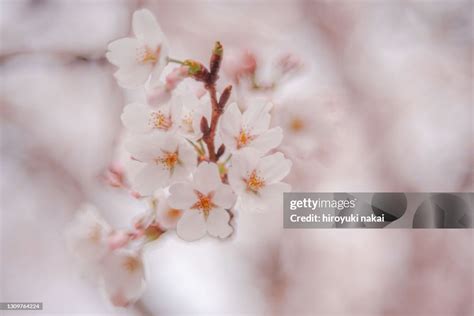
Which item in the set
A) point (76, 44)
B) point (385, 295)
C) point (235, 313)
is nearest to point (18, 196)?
point (76, 44)

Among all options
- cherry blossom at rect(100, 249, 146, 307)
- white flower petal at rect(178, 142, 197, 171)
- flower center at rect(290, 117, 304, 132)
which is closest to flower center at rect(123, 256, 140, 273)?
cherry blossom at rect(100, 249, 146, 307)

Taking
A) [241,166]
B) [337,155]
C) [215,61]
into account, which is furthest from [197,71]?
[337,155]

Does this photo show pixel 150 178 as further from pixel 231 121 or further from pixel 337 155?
pixel 337 155

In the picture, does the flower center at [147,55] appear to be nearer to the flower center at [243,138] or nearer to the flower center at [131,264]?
the flower center at [243,138]

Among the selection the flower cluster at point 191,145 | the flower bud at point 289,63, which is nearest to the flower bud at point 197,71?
the flower cluster at point 191,145

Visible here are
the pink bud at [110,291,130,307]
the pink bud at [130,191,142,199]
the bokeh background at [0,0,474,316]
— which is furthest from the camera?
the bokeh background at [0,0,474,316]

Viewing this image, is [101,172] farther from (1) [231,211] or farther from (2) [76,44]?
(1) [231,211]

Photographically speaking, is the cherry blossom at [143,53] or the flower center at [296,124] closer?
the cherry blossom at [143,53]

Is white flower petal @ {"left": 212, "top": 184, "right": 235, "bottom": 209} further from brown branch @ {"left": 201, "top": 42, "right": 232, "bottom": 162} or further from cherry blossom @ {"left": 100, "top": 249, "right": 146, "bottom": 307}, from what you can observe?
cherry blossom @ {"left": 100, "top": 249, "right": 146, "bottom": 307}
